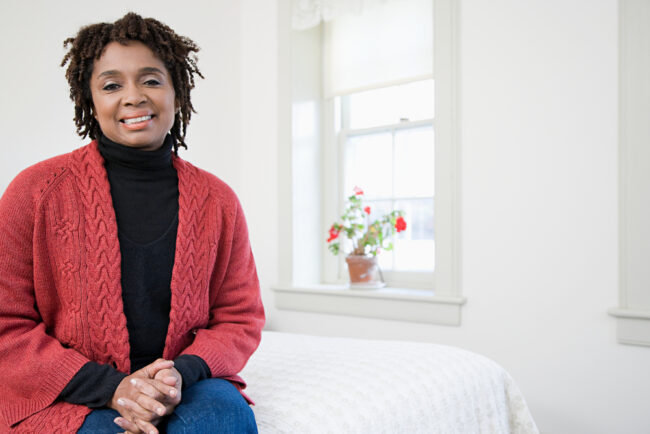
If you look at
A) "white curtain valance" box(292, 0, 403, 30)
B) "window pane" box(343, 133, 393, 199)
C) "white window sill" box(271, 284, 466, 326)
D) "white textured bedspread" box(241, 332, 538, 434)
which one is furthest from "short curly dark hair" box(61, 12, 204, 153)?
"window pane" box(343, 133, 393, 199)

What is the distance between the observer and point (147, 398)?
993 millimetres

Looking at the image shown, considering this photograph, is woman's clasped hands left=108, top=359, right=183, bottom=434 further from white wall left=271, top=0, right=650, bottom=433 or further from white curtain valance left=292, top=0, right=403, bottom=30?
white curtain valance left=292, top=0, right=403, bottom=30

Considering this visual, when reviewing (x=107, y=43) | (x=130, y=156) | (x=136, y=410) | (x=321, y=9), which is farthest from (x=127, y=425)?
(x=321, y=9)

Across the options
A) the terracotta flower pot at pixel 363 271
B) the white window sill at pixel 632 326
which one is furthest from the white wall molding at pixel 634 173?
the terracotta flower pot at pixel 363 271

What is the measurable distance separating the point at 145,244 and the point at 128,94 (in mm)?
326

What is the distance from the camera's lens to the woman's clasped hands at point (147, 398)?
0.99 metres

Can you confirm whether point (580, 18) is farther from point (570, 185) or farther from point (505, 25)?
point (570, 185)

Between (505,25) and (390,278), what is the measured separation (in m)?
1.41

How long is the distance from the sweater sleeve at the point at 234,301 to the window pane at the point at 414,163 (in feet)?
5.62

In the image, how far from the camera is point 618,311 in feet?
6.81

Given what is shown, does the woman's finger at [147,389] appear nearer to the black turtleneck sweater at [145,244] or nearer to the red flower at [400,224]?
the black turtleneck sweater at [145,244]

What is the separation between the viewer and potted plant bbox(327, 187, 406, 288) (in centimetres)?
289

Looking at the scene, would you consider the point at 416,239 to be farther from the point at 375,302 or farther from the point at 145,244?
the point at 145,244

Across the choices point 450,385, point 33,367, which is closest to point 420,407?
point 450,385
